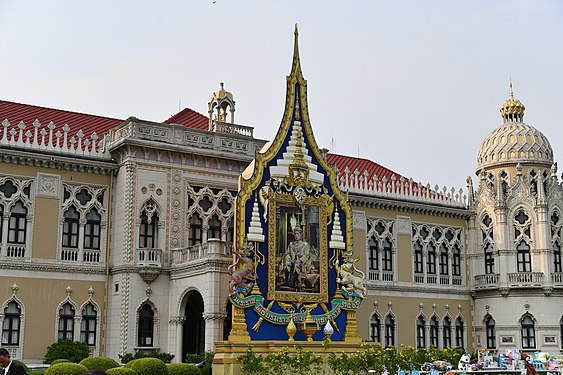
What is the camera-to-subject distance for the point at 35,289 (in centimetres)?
3152

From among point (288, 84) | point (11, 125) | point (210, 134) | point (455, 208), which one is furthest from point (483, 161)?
point (11, 125)

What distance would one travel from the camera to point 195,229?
3531 cm

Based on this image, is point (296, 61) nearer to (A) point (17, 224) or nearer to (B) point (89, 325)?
(A) point (17, 224)

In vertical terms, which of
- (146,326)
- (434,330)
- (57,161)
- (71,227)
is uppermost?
(57,161)

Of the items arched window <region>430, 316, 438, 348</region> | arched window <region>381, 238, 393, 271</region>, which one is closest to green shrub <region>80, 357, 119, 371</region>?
arched window <region>381, 238, 393, 271</region>

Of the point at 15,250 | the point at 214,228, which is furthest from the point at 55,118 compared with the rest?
the point at 214,228

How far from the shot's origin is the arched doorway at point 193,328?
1362 inches

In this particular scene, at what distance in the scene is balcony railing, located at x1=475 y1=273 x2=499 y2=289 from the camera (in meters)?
43.1

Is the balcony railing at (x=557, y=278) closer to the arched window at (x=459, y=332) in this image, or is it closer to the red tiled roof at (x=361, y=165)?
the arched window at (x=459, y=332)

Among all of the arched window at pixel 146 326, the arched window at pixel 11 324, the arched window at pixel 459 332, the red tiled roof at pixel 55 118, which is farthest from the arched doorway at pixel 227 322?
the arched window at pixel 459 332

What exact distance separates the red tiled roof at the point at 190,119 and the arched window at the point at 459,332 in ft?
60.5

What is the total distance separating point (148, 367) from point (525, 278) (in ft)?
79.9

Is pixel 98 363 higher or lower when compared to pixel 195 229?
lower

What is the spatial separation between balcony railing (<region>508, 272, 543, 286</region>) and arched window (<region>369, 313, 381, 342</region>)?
7.79 metres
